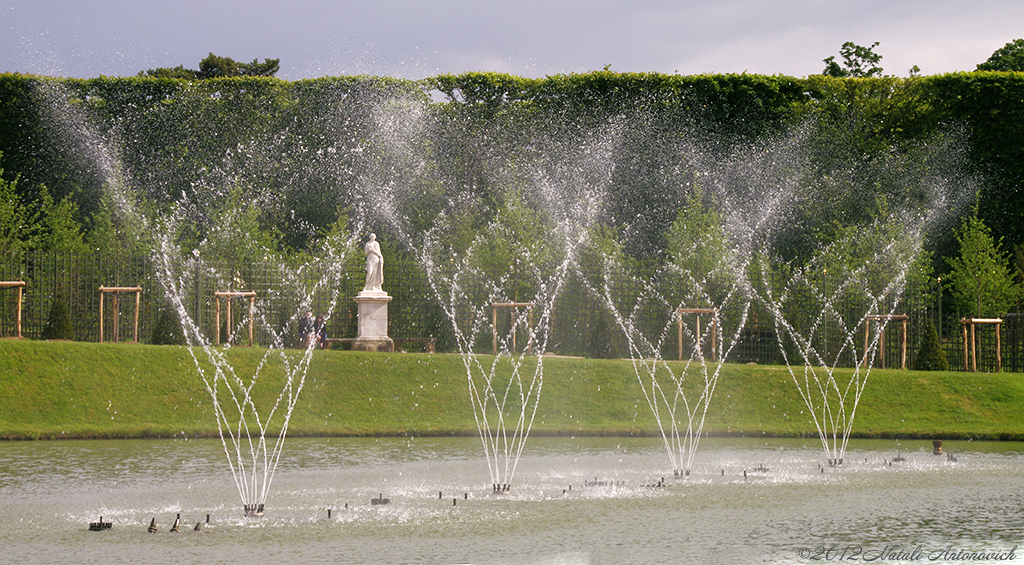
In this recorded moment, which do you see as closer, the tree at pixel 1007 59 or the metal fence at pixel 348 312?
the metal fence at pixel 348 312

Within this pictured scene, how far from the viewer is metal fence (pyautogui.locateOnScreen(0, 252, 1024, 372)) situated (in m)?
23.4

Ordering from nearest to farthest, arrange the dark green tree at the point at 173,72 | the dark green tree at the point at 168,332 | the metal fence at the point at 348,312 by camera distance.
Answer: the dark green tree at the point at 168,332 < the metal fence at the point at 348,312 < the dark green tree at the point at 173,72

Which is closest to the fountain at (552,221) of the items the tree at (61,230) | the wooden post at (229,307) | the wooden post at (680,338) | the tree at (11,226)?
the wooden post at (680,338)

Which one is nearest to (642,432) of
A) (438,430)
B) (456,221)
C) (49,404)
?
(438,430)

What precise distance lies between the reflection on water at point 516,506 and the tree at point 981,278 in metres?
12.5

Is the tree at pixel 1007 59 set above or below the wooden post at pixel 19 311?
above

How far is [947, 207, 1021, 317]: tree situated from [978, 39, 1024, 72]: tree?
14.7 meters

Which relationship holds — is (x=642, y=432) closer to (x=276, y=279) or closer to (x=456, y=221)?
(x=276, y=279)

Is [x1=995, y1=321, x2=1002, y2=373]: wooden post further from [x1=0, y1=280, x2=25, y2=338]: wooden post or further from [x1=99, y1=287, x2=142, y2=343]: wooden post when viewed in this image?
[x1=0, y1=280, x2=25, y2=338]: wooden post

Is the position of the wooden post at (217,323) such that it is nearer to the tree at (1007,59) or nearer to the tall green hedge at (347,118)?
the tall green hedge at (347,118)

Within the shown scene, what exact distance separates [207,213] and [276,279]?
367 inches

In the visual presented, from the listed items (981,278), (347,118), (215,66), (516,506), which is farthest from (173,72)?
(516,506)

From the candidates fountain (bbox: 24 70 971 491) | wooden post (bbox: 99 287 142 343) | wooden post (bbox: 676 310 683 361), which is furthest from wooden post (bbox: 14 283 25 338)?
wooden post (bbox: 676 310 683 361)

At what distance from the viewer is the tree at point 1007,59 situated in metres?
40.2
